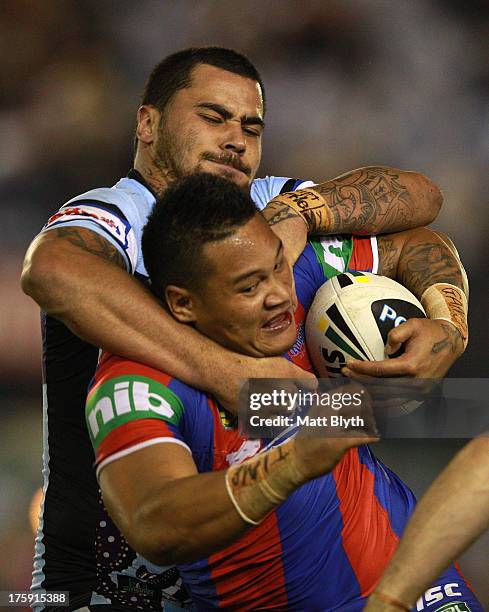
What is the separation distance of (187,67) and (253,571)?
1482mm

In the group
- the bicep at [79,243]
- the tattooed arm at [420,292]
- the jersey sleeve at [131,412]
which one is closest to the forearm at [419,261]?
the tattooed arm at [420,292]

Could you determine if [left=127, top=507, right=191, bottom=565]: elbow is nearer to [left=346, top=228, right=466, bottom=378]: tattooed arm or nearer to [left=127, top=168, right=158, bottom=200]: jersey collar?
[left=346, top=228, right=466, bottom=378]: tattooed arm

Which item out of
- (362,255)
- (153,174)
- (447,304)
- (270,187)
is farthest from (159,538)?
(270,187)

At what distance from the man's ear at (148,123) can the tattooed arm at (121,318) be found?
668mm

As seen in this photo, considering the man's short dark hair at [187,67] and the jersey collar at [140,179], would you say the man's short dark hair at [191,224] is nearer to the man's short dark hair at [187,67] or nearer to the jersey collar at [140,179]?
→ the jersey collar at [140,179]

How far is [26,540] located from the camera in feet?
13.5

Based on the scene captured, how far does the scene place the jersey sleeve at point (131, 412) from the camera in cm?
197

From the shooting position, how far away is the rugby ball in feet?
7.73

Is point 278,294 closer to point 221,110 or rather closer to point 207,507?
point 207,507

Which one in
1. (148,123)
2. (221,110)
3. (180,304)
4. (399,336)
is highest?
(148,123)

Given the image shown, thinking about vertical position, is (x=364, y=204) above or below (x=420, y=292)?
above

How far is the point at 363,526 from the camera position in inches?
91.4

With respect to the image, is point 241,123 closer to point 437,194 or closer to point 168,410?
point 437,194

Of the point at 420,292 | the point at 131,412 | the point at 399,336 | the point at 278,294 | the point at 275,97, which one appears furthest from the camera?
the point at 275,97
